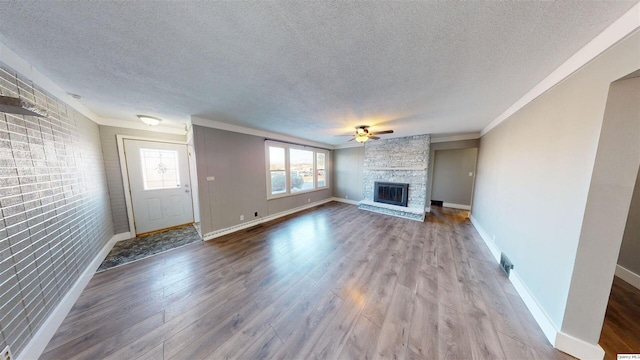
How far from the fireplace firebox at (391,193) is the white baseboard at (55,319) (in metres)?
5.63

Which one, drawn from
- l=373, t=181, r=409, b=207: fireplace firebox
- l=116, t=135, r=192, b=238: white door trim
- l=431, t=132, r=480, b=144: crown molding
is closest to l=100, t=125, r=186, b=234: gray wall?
l=116, t=135, r=192, b=238: white door trim

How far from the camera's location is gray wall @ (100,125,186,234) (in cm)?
310

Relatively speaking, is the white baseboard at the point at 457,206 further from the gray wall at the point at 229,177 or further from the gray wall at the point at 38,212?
the gray wall at the point at 38,212

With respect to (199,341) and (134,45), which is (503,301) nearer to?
(199,341)

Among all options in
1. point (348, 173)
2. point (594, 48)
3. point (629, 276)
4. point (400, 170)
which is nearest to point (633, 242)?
point (629, 276)

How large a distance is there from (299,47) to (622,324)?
145 inches

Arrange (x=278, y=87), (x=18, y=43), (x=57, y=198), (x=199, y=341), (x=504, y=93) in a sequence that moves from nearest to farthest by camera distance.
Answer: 1. (x=18, y=43)
2. (x=199, y=341)
3. (x=57, y=198)
4. (x=278, y=87)
5. (x=504, y=93)

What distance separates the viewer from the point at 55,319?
154 cm

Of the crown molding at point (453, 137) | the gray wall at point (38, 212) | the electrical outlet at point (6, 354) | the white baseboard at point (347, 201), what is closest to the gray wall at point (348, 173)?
the white baseboard at point (347, 201)

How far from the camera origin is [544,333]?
1502 mm

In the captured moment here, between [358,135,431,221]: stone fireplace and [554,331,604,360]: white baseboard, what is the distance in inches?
122

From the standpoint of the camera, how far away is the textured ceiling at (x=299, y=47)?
3.27 ft

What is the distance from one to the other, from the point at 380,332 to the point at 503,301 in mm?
1498

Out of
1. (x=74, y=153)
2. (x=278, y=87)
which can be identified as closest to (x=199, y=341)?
(x=278, y=87)
